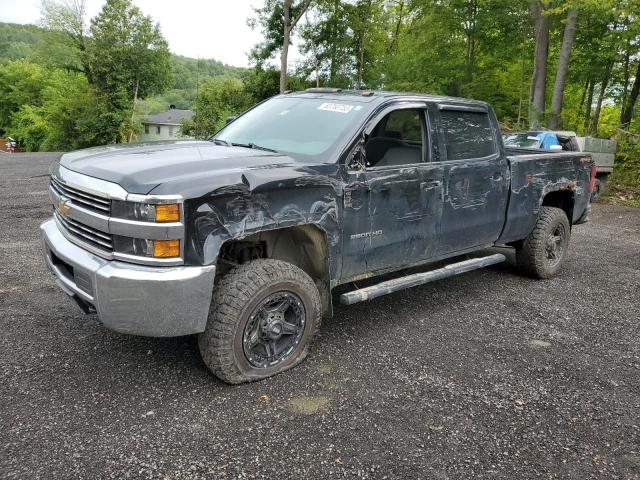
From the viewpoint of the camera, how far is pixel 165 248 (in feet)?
8.80

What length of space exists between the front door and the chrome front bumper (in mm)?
1171

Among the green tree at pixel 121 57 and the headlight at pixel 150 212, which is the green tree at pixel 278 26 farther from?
the headlight at pixel 150 212

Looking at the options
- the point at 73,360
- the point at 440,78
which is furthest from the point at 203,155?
the point at 440,78

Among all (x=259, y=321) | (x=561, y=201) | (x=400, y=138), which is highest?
(x=400, y=138)

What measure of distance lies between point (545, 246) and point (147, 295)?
4528 mm

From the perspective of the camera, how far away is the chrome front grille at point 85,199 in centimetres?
278

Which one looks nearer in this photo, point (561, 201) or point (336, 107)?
point (336, 107)

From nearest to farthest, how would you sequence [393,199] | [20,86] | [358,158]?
[358,158]
[393,199]
[20,86]

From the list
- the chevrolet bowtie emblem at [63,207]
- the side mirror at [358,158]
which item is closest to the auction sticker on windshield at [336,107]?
the side mirror at [358,158]

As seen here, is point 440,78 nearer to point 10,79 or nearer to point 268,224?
point 268,224

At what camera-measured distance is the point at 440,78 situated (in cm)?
2052

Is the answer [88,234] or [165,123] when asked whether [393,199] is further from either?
[165,123]

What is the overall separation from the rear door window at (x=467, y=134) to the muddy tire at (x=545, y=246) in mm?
1226

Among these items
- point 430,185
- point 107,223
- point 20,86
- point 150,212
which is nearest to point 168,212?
point 150,212
